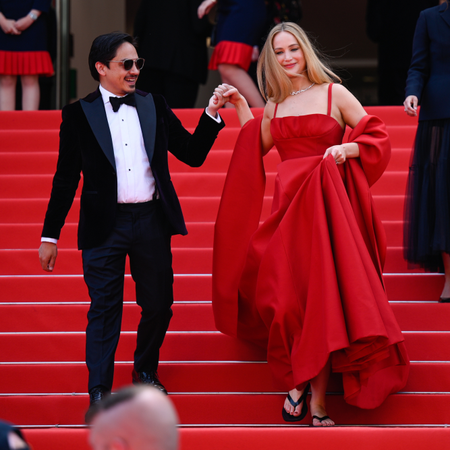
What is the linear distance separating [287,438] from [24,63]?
16.4ft

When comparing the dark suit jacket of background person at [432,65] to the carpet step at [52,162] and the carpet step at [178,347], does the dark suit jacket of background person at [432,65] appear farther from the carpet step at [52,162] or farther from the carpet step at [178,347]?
the carpet step at [52,162]

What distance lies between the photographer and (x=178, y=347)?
3723 millimetres

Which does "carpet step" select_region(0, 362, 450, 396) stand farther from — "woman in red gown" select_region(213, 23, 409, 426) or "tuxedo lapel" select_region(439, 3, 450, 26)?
"tuxedo lapel" select_region(439, 3, 450, 26)

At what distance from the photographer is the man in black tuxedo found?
3.08 m

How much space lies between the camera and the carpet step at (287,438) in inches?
111

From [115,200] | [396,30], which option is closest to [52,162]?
[115,200]

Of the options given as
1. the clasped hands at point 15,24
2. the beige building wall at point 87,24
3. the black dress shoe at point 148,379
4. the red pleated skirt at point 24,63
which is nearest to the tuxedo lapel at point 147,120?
the black dress shoe at point 148,379

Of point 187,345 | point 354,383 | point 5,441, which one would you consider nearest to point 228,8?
point 187,345

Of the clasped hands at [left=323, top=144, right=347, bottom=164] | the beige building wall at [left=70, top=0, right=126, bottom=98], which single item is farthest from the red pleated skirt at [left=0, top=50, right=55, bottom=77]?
the clasped hands at [left=323, top=144, right=347, bottom=164]

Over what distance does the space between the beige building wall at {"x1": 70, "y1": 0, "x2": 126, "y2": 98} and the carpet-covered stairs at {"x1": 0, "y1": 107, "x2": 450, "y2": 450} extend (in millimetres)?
4781

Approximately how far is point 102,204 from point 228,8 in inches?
145

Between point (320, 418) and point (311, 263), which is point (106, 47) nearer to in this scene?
point (311, 263)

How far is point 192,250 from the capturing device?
4609mm

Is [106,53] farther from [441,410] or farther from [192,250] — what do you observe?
[441,410]
